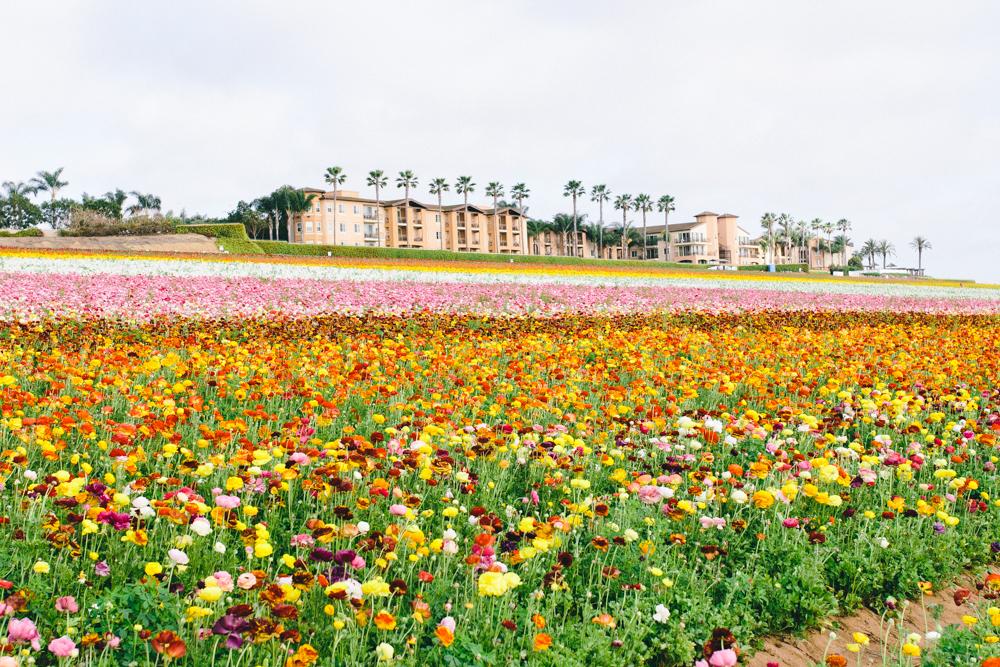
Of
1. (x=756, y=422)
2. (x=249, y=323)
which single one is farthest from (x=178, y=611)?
(x=249, y=323)

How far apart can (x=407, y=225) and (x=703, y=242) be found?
51.9 metres

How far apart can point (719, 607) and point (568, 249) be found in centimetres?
11310

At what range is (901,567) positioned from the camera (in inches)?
160

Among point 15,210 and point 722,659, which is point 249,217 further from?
point 722,659

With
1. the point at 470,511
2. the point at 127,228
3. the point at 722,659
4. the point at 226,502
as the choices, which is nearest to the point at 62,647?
the point at 226,502

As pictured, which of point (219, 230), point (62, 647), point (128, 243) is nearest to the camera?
point (62, 647)

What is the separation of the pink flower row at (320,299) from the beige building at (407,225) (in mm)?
72121

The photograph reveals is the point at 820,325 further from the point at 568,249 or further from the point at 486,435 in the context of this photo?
the point at 568,249

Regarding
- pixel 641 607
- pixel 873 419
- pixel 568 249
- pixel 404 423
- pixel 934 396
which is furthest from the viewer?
pixel 568 249

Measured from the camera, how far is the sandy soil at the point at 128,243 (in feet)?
110

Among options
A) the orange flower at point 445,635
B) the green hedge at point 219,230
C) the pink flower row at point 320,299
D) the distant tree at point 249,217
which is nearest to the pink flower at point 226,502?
the orange flower at point 445,635

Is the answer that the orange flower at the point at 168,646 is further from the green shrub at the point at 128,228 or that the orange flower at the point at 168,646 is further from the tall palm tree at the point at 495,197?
the tall palm tree at the point at 495,197

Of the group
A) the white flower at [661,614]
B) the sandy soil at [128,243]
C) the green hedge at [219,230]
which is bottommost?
the white flower at [661,614]

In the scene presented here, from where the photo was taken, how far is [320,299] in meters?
14.9
